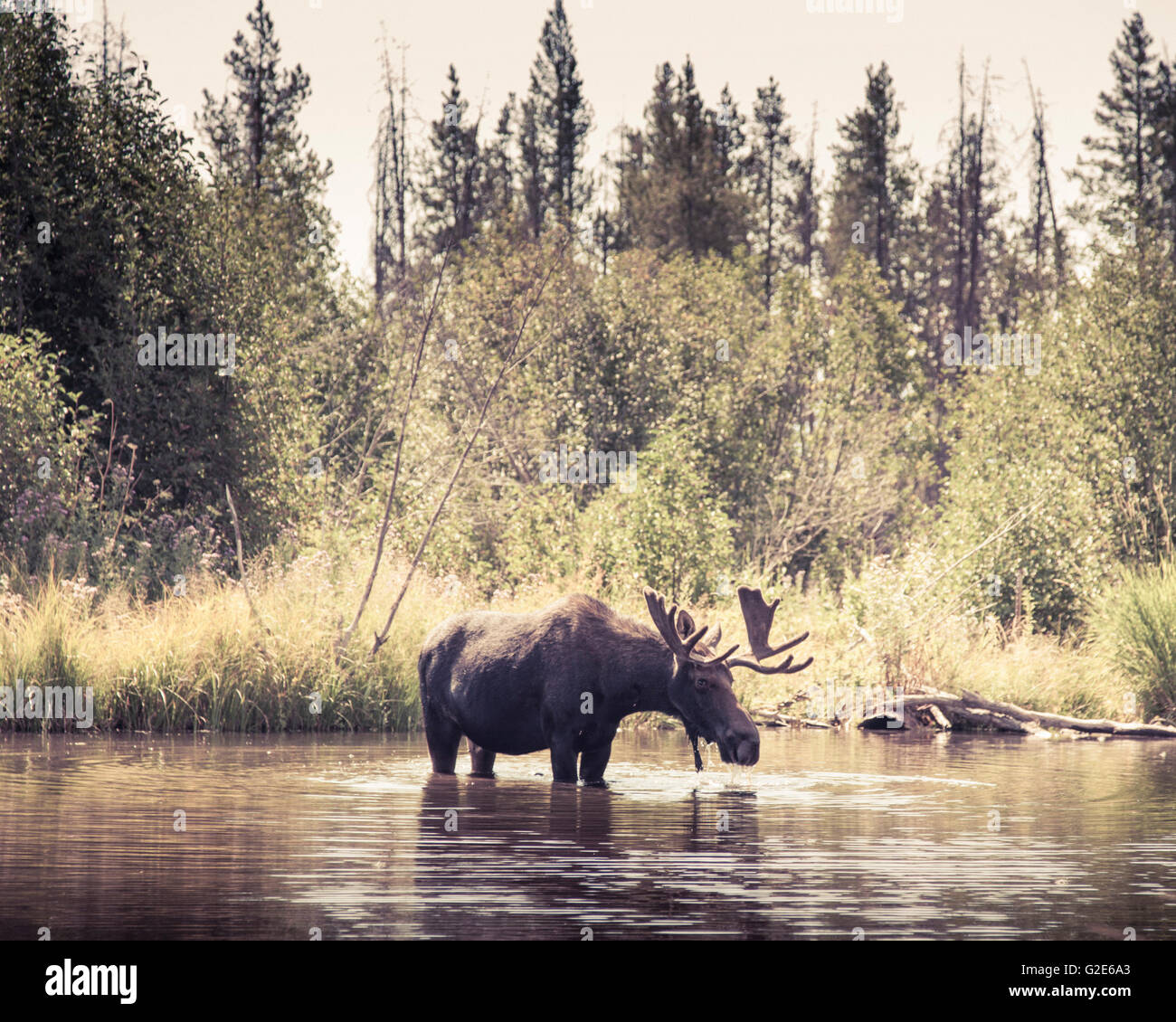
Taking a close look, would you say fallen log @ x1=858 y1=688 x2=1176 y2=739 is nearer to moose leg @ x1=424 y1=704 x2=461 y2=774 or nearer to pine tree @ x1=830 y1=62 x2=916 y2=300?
moose leg @ x1=424 y1=704 x2=461 y2=774

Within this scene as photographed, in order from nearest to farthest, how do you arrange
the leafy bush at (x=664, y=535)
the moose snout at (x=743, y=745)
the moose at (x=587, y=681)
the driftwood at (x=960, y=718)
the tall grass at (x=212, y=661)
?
the moose snout at (x=743, y=745)
the moose at (x=587, y=681)
the tall grass at (x=212, y=661)
the driftwood at (x=960, y=718)
the leafy bush at (x=664, y=535)

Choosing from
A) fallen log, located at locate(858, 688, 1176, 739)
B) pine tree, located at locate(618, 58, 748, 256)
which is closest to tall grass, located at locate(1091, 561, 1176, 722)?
fallen log, located at locate(858, 688, 1176, 739)

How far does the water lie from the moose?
446 millimetres

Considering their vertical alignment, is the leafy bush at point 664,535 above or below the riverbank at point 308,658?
above

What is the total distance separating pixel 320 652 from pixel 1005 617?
524 inches

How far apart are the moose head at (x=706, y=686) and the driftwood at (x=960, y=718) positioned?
8.92 meters

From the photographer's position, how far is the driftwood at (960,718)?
22.1m

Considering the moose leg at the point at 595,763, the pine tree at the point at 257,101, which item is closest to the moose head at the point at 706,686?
the moose leg at the point at 595,763

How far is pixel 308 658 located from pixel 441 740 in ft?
18.2

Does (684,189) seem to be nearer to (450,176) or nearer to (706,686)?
(450,176)

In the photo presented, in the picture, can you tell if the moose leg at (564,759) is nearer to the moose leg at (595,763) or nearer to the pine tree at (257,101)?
the moose leg at (595,763)

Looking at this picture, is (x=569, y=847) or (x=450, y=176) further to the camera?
(x=450, y=176)

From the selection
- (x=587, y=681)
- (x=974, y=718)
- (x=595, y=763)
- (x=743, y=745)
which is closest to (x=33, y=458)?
(x=595, y=763)

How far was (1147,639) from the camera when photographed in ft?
73.2
